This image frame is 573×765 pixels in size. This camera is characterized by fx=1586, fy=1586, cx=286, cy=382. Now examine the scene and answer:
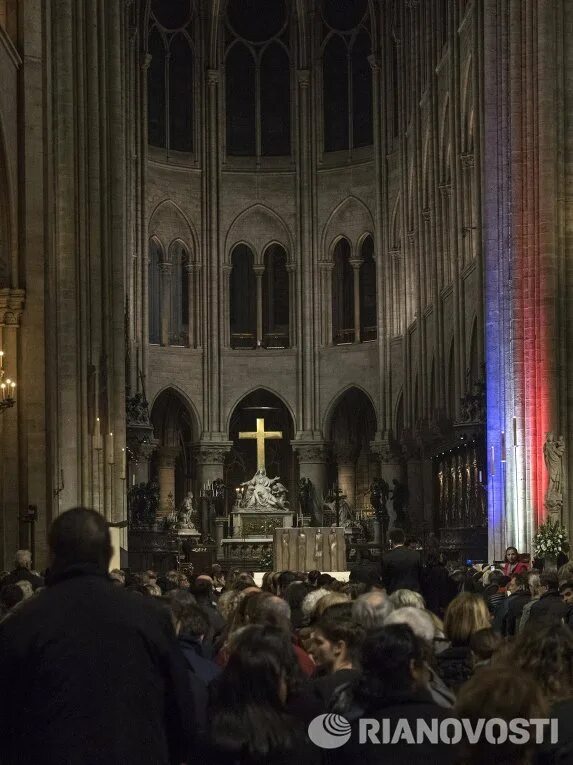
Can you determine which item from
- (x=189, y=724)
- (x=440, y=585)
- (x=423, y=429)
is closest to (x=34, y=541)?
(x=440, y=585)

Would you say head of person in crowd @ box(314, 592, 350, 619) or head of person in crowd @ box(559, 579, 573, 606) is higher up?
head of person in crowd @ box(314, 592, 350, 619)

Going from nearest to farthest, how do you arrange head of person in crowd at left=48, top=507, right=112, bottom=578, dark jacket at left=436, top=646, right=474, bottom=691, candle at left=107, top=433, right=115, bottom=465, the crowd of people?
the crowd of people → head of person in crowd at left=48, top=507, right=112, bottom=578 → dark jacket at left=436, top=646, right=474, bottom=691 → candle at left=107, top=433, right=115, bottom=465

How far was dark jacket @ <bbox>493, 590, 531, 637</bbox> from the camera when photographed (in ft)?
44.6

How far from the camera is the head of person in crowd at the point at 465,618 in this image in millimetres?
8742

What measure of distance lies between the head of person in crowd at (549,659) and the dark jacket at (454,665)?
77.7 inches

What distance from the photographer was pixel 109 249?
112 ft

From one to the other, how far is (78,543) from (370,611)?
9.71 feet

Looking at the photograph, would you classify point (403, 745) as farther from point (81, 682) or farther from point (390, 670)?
point (81, 682)

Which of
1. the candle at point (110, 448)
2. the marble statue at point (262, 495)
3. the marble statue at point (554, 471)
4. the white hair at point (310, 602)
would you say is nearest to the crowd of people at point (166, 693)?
the white hair at point (310, 602)

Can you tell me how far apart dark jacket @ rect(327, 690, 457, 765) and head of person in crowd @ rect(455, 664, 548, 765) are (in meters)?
0.33

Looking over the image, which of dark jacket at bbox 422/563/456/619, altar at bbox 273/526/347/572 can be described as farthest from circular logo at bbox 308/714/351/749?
altar at bbox 273/526/347/572

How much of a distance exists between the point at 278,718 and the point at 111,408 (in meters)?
28.7

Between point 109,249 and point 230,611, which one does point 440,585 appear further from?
point 109,249

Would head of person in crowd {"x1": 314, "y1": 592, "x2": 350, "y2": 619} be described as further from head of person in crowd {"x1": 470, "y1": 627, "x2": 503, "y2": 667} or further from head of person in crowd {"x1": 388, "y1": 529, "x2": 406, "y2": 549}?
head of person in crowd {"x1": 388, "y1": 529, "x2": 406, "y2": 549}
